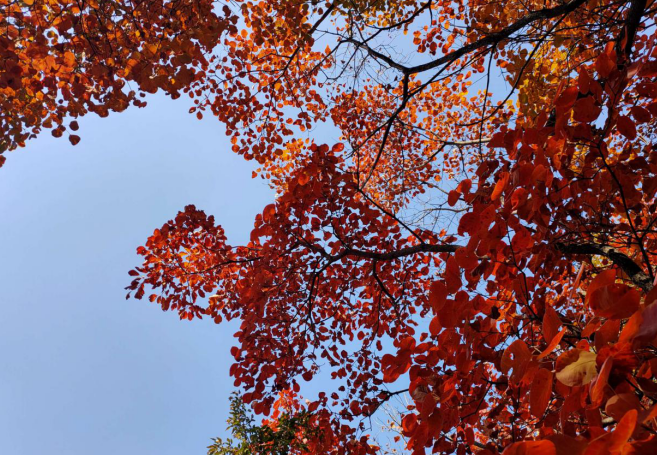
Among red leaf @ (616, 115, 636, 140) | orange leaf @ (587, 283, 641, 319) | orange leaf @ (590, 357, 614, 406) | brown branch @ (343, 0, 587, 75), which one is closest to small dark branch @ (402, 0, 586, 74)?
brown branch @ (343, 0, 587, 75)

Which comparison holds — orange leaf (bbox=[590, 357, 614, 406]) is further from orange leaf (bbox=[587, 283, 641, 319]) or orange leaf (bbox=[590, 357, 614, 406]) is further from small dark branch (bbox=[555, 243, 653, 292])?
small dark branch (bbox=[555, 243, 653, 292])

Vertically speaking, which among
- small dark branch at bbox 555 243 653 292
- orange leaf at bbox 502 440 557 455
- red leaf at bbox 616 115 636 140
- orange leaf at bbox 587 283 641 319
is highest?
red leaf at bbox 616 115 636 140

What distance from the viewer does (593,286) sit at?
3.83 ft

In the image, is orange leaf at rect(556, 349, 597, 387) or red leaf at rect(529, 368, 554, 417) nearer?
orange leaf at rect(556, 349, 597, 387)

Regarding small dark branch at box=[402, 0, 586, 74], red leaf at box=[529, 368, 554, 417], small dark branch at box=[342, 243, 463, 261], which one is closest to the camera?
red leaf at box=[529, 368, 554, 417]

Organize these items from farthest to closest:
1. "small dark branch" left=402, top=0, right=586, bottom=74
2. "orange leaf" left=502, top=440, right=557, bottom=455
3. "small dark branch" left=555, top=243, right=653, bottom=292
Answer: "small dark branch" left=402, top=0, right=586, bottom=74
"small dark branch" left=555, top=243, right=653, bottom=292
"orange leaf" left=502, top=440, right=557, bottom=455

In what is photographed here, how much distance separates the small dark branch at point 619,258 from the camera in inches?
114

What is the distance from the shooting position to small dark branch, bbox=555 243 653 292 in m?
2.91

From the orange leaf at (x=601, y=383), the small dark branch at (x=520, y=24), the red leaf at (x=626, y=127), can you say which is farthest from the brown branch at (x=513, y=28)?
the orange leaf at (x=601, y=383)

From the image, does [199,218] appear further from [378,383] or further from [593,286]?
[593,286]

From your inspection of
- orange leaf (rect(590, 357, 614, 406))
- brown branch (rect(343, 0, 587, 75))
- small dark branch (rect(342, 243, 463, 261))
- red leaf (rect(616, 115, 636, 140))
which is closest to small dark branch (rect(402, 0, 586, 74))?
brown branch (rect(343, 0, 587, 75))

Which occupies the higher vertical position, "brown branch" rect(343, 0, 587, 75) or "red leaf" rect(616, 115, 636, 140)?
"brown branch" rect(343, 0, 587, 75)

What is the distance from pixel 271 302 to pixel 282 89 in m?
4.91

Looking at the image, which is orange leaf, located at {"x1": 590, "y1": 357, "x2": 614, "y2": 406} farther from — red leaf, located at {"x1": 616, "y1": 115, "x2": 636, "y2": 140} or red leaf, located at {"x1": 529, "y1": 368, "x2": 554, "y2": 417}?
red leaf, located at {"x1": 616, "y1": 115, "x2": 636, "y2": 140}
